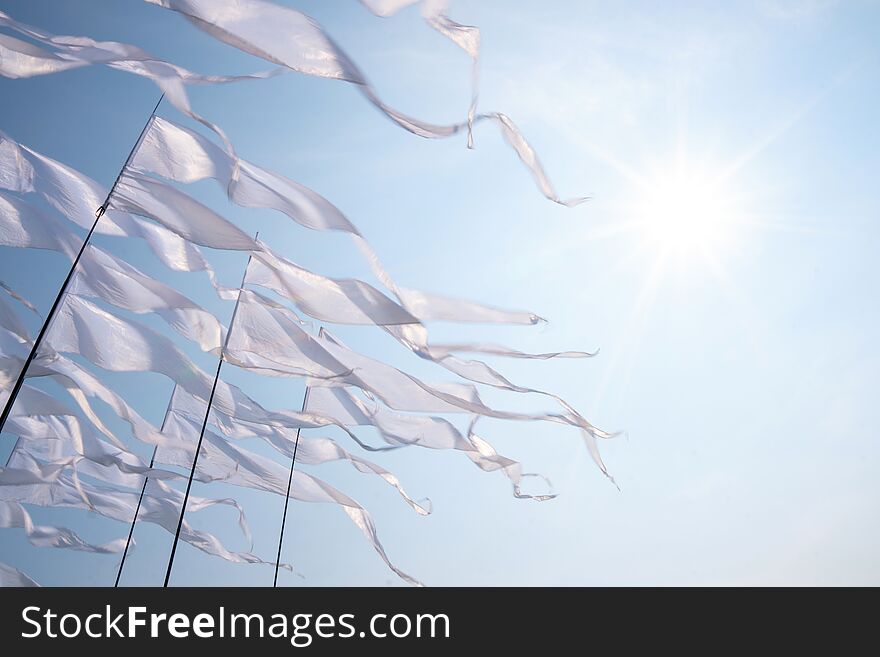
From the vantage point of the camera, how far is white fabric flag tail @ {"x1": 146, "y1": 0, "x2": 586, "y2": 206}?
446 centimetres

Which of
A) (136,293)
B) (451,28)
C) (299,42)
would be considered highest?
(136,293)

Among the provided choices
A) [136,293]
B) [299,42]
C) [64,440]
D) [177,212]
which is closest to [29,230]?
[136,293]

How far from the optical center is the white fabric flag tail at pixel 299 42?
14.6ft

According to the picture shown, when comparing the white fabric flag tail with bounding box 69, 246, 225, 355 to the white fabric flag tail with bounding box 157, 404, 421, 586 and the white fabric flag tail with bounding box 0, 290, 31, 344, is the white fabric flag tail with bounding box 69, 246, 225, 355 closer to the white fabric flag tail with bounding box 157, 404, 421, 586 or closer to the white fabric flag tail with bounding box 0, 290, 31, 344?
the white fabric flag tail with bounding box 0, 290, 31, 344

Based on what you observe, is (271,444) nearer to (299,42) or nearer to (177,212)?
(177,212)

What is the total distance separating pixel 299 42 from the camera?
4.78m

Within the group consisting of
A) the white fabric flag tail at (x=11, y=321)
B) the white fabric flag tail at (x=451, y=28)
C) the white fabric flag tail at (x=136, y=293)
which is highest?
the white fabric flag tail at (x=11, y=321)

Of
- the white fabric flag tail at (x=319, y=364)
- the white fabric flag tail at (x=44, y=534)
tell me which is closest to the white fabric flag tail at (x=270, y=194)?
the white fabric flag tail at (x=319, y=364)

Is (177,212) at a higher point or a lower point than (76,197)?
lower

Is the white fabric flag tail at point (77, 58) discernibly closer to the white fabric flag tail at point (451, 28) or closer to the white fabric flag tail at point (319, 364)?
the white fabric flag tail at point (451, 28)

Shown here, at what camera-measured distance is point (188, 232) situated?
617 cm
